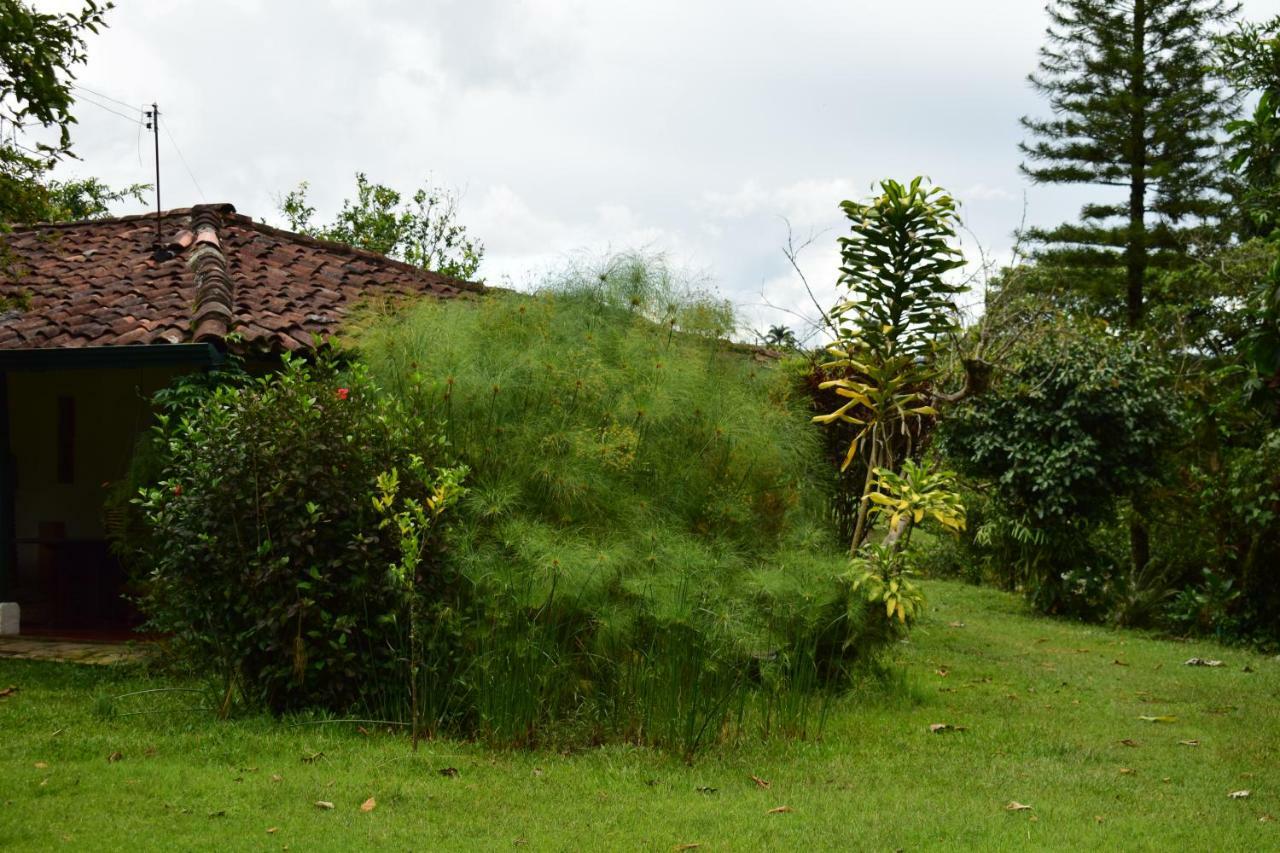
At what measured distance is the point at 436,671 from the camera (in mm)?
6039

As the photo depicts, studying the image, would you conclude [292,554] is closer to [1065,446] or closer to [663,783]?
[663,783]

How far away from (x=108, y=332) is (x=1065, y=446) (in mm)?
8695

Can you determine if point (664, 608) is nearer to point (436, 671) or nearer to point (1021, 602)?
point (436, 671)

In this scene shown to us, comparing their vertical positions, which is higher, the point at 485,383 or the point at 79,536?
the point at 485,383

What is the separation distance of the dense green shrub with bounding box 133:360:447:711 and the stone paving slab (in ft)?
7.19

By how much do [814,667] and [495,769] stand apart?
212 centimetres

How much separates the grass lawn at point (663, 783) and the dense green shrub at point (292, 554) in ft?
1.11

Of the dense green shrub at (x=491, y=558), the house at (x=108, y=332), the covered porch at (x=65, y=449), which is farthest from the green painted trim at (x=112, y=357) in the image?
the covered porch at (x=65, y=449)

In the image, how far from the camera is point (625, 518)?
22.3ft

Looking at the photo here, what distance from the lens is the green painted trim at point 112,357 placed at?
809 centimetres

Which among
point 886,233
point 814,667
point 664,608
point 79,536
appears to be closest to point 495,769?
point 664,608

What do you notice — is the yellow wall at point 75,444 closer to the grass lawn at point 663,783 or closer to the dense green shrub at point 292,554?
→ the grass lawn at point 663,783

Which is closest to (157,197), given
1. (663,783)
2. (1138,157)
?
(663,783)

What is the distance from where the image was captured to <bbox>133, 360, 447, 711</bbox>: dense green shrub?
6.10 meters
